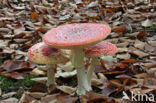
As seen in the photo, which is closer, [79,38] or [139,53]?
[79,38]

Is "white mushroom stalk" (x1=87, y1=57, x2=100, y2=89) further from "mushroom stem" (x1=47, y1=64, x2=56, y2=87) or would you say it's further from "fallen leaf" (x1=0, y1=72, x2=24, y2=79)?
"fallen leaf" (x1=0, y1=72, x2=24, y2=79)

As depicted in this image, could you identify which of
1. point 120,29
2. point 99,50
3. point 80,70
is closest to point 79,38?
point 99,50

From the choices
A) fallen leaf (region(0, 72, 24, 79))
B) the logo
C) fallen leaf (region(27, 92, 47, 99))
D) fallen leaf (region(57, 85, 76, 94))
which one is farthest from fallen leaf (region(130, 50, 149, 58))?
fallen leaf (region(0, 72, 24, 79))

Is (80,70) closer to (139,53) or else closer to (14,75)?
(14,75)

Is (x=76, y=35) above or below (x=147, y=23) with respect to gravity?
above

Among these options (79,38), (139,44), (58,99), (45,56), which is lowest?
(58,99)

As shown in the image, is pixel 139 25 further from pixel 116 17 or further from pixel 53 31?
pixel 53 31

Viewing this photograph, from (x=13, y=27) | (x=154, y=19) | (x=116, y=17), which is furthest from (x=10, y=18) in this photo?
(x=154, y=19)
